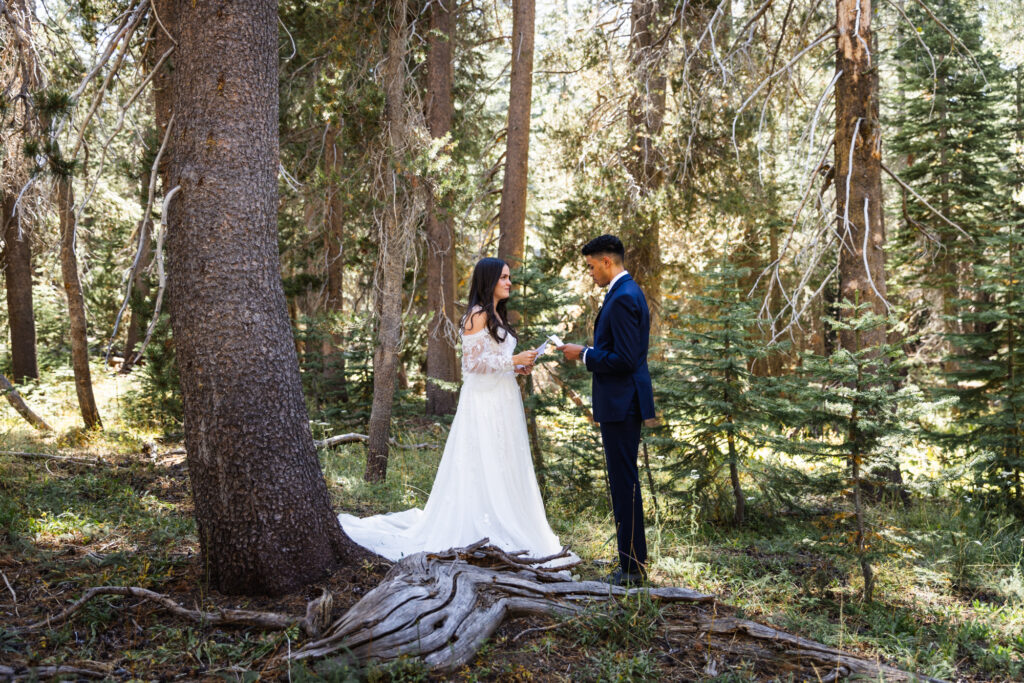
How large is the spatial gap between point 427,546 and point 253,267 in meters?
2.71

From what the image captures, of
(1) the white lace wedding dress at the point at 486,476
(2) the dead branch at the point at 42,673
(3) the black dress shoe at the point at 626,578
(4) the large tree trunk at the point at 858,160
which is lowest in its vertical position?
(3) the black dress shoe at the point at 626,578

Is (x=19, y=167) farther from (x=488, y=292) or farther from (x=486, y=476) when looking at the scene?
(x=486, y=476)

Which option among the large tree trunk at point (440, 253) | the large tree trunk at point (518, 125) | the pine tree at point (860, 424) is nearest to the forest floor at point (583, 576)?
the pine tree at point (860, 424)

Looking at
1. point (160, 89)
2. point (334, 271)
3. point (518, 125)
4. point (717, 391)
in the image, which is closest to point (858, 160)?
point (717, 391)

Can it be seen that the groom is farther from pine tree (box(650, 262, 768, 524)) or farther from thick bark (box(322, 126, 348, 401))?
thick bark (box(322, 126, 348, 401))

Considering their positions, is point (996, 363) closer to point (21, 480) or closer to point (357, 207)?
point (357, 207)

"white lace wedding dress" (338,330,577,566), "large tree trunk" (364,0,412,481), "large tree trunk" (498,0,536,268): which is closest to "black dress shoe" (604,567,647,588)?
"white lace wedding dress" (338,330,577,566)

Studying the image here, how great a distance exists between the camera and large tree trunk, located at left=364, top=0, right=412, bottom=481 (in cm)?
862

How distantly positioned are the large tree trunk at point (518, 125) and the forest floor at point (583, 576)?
3.57 m

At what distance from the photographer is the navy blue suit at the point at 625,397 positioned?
202 inches

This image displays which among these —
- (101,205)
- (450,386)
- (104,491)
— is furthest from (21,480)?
(101,205)

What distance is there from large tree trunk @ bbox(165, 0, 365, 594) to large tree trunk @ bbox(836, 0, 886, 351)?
6785 mm

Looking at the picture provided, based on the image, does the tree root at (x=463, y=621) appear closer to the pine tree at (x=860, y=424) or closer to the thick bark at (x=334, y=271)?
the pine tree at (x=860, y=424)

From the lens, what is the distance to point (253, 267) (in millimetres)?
4555
